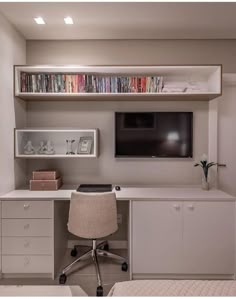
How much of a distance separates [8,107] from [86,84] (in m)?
0.85

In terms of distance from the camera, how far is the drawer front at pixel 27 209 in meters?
2.48

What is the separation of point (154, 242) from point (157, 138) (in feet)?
3.85

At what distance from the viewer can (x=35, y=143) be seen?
10.4 feet

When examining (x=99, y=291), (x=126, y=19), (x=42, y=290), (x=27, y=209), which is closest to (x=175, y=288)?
(x=99, y=291)

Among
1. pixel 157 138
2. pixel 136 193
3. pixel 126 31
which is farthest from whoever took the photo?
pixel 157 138

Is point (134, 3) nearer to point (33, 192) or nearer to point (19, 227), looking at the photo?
point (33, 192)

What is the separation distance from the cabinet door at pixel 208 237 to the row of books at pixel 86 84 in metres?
1.32

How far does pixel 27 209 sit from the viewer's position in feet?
8.16

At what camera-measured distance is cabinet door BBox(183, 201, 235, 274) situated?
8.14 feet

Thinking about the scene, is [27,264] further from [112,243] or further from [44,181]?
[112,243]

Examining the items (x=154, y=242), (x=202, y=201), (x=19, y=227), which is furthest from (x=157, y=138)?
(x=19, y=227)

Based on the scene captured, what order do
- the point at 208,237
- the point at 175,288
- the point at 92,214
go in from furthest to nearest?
the point at 208,237, the point at 92,214, the point at 175,288

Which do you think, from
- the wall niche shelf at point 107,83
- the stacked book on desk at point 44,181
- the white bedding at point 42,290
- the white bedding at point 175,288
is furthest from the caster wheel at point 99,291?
the wall niche shelf at point 107,83

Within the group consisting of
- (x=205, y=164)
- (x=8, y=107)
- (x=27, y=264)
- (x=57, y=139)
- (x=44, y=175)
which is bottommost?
(x=27, y=264)
